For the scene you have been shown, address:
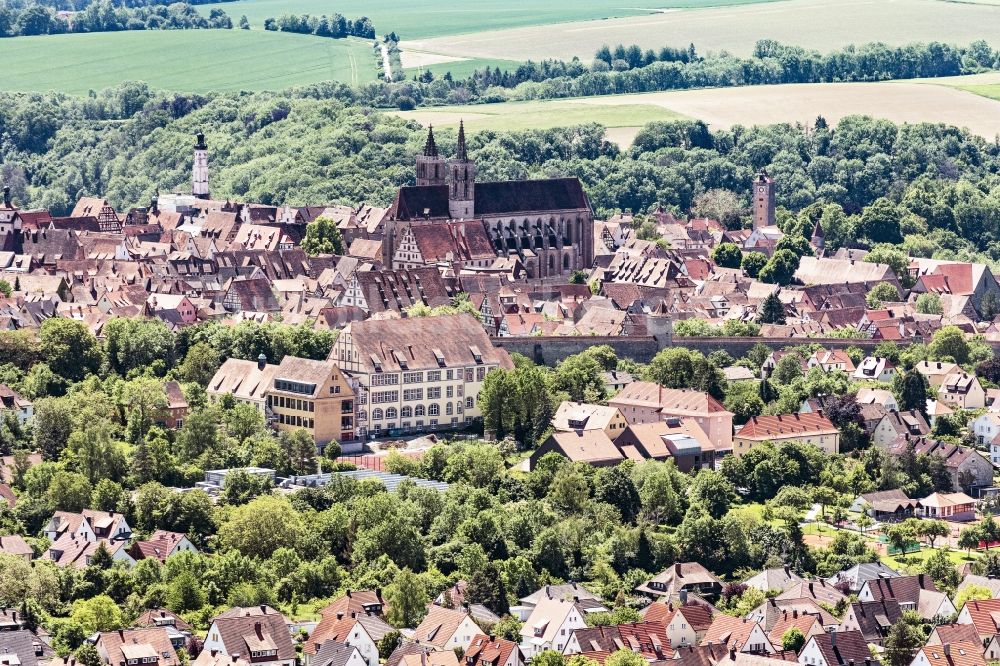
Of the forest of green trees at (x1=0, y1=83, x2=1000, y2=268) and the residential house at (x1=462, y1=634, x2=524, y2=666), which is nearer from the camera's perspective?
the residential house at (x1=462, y1=634, x2=524, y2=666)

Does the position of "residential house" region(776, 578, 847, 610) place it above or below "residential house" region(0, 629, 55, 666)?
below

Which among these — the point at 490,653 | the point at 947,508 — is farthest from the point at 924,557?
the point at 490,653

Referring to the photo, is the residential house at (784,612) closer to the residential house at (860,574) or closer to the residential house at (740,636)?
the residential house at (740,636)

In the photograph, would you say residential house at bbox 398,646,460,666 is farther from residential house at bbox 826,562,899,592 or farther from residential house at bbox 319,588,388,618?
residential house at bbox 826,562,899,592

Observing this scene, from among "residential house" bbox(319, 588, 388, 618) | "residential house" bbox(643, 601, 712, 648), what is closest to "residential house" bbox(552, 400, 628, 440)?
"residential house" bbox(643, 601, 712, 648)

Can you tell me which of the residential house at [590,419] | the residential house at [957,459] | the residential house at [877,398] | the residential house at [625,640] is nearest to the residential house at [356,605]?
the residential house at [625,640]

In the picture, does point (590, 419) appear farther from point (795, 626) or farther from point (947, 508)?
point (795, 626)

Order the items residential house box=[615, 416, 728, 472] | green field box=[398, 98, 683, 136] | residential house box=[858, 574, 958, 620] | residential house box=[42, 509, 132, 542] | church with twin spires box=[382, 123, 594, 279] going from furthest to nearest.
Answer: green field box=[398, 98, 683, 136] < church with twin spires box=[382, 123, 594, 279] < residential house box=[615, 416, 728, 472] < residential house box=[42, 509, 132, 542] < residential house box=[858, 574, 958, 620]
